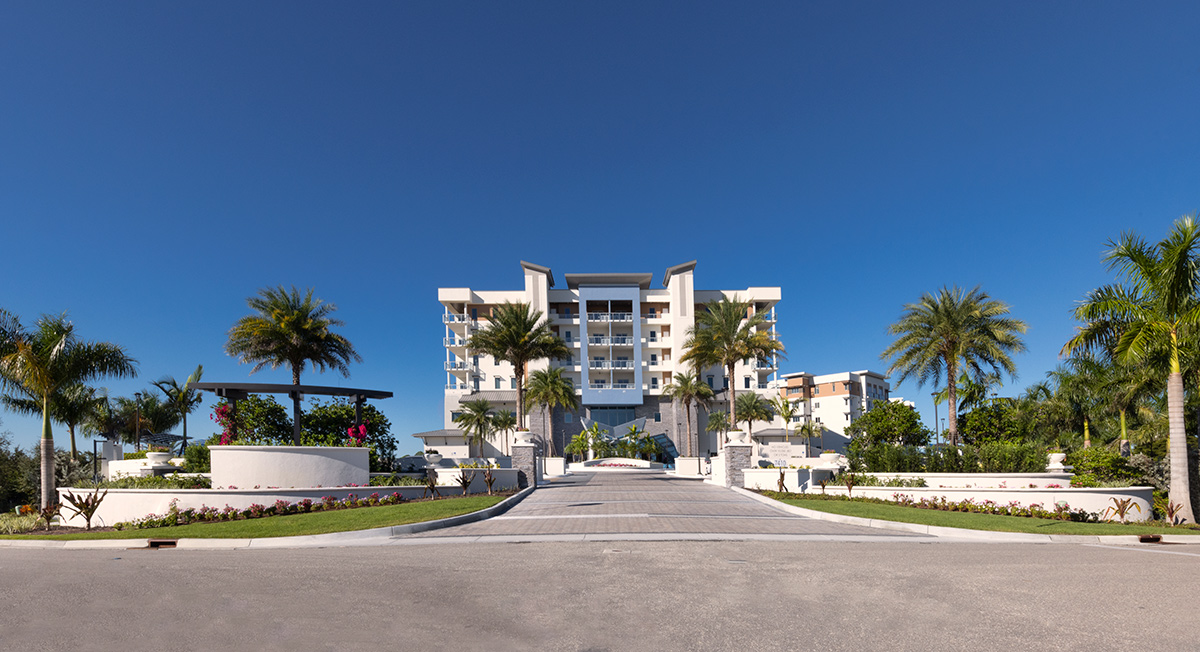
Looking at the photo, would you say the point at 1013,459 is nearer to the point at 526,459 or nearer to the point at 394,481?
the point at 526,459

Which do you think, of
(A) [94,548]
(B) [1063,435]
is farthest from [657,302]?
(A) [94,548]

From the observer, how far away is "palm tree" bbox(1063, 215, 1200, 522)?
17266 millimetres

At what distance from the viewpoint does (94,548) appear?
12930mm

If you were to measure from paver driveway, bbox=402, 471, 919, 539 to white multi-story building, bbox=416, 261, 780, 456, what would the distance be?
142ft

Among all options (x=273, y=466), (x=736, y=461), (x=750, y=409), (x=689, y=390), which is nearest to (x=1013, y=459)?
(x=736, y=461)

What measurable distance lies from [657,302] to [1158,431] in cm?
4688

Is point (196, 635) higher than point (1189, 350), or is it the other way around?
point (1189, 350)

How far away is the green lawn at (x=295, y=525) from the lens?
13.5 metres

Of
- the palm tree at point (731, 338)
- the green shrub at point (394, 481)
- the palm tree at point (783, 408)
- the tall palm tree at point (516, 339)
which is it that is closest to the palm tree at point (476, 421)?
the tall palm tree at point (516, 339)

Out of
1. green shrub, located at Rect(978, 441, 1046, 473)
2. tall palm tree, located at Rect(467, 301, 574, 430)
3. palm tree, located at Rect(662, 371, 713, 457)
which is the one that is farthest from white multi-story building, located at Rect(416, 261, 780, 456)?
green shrub, located at Rect(978, 441, 1046, 473)

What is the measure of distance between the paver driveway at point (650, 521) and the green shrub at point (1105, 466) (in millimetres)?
12634

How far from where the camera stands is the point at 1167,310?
1786 cm

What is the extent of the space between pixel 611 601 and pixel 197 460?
23.0m

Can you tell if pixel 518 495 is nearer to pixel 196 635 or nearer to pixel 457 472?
pixel 457 472
